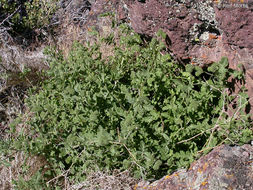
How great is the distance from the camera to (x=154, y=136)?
120 inches

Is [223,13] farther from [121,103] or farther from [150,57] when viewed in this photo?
[121,103]

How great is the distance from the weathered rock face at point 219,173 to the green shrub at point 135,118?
14 cm

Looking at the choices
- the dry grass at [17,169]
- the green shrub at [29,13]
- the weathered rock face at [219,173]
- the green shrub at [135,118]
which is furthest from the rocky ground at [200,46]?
the green shrub at [29,13]

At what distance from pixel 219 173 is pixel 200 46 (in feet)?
4.97

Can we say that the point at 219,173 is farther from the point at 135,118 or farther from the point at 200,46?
the point at 200,46

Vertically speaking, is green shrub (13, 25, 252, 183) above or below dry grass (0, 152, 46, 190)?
above

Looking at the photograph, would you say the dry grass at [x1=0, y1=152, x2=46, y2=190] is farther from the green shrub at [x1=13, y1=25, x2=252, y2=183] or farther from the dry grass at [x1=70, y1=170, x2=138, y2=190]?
the dry grass at [x1=70, y1=170, x2=138, y2=190]

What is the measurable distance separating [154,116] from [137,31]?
1.34 m

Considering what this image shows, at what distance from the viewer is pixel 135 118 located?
2.82 metres

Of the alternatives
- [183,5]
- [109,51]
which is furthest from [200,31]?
[109,51]

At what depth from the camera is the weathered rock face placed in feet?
7.41

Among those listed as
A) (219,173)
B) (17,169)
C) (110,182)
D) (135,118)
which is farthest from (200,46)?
(17,169)

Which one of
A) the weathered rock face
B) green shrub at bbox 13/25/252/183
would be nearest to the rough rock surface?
green shrub at bbox 13/25/252/183

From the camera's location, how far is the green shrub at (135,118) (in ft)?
8.88
